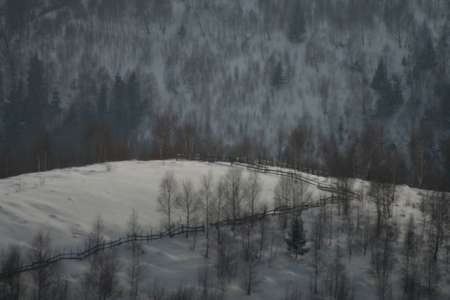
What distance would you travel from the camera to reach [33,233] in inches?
1284

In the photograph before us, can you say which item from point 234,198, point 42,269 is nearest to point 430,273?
point 234,198

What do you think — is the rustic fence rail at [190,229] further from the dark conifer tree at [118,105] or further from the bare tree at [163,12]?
the bare tree at [163,12]

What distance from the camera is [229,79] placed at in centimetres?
12738

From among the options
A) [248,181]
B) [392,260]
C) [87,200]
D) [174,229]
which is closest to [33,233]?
[87,200]

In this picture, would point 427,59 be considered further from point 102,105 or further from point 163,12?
point 163,12

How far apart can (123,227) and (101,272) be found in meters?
8.26

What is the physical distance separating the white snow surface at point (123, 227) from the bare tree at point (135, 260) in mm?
592

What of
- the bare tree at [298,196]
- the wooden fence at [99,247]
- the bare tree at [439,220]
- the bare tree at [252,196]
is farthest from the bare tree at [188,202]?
the bare tree at [439,220]

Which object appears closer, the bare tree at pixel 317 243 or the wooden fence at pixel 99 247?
the wooden fence at pixel 99 247

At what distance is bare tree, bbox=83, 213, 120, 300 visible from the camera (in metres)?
29.3

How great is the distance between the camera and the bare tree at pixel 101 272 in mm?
29297

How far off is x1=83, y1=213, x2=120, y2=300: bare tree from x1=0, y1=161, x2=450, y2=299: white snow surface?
0.79m

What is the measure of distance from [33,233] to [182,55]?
116 metres

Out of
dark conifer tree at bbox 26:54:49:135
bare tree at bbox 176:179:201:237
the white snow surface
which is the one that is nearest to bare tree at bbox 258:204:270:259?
the white snow surface
